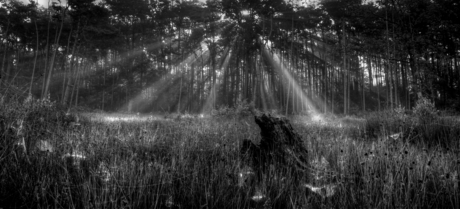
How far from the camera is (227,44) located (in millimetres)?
28859

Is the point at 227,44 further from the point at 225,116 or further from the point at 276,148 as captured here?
the point at 276,148

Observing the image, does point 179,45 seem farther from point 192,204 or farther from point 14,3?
point 192,204

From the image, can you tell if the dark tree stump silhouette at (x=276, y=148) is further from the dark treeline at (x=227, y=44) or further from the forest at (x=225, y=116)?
the dark treeline at (x=227, y=44)

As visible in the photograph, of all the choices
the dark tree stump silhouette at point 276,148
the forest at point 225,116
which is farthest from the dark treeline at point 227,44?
the dark tree stump silhouette at point 276,148

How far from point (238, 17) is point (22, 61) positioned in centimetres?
3821

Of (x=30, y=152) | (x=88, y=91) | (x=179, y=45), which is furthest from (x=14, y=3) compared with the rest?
(x=30, y=152)

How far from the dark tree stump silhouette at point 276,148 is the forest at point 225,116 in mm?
24

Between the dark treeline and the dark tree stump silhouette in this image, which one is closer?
the dark tree stump silhouette

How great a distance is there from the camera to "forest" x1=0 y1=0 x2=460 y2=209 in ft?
6.86

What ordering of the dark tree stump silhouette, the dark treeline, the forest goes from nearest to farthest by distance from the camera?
the forest < the dark tree stump silhouette < the dark treeline

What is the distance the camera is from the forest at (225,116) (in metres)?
2.09

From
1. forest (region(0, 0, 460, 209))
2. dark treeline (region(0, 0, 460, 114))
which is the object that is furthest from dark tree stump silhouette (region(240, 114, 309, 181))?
dark treeline (region(0, 0, 460, 114))

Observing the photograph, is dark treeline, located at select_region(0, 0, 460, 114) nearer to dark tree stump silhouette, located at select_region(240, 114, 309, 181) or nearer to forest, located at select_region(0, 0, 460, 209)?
forest, located at select_region(0, 0, 460, 209)

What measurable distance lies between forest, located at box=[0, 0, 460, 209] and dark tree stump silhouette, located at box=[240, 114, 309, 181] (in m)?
0.02
